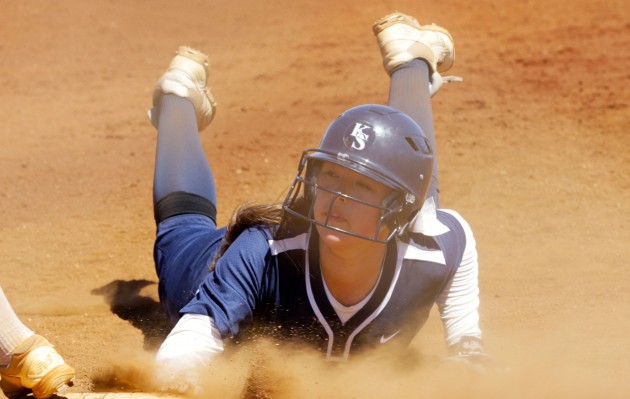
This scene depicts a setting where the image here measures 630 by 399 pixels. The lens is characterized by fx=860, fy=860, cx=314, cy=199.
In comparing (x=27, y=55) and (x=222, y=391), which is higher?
(x=27, y=55)

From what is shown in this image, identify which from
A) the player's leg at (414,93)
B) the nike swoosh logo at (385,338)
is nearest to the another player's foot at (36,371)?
the nike swoosh logo at (385,338)

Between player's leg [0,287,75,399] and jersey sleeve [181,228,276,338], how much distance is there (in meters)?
0.53

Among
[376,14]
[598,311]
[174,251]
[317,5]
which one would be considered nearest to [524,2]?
[376,14]

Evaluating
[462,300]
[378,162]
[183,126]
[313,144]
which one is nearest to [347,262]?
[378,162]

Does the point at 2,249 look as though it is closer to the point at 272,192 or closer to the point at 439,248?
the point at 272,192

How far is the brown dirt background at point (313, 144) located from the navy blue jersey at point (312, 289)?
0.17 metres

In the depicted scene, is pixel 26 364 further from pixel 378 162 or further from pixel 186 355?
pixel 378 162

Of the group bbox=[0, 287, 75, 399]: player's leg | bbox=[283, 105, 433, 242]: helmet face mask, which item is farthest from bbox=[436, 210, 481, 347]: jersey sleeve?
bbox=[0, 287, 75, 399]: player's leg

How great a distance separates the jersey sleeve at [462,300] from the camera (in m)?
3.84

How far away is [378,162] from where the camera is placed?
11.4 feet

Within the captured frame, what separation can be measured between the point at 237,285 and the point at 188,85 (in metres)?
2.43

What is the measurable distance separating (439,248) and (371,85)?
558 cm

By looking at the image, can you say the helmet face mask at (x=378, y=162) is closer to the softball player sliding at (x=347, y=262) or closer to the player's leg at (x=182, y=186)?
the softball player sliding at (x=347, y=262)

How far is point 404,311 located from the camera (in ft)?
12.2
